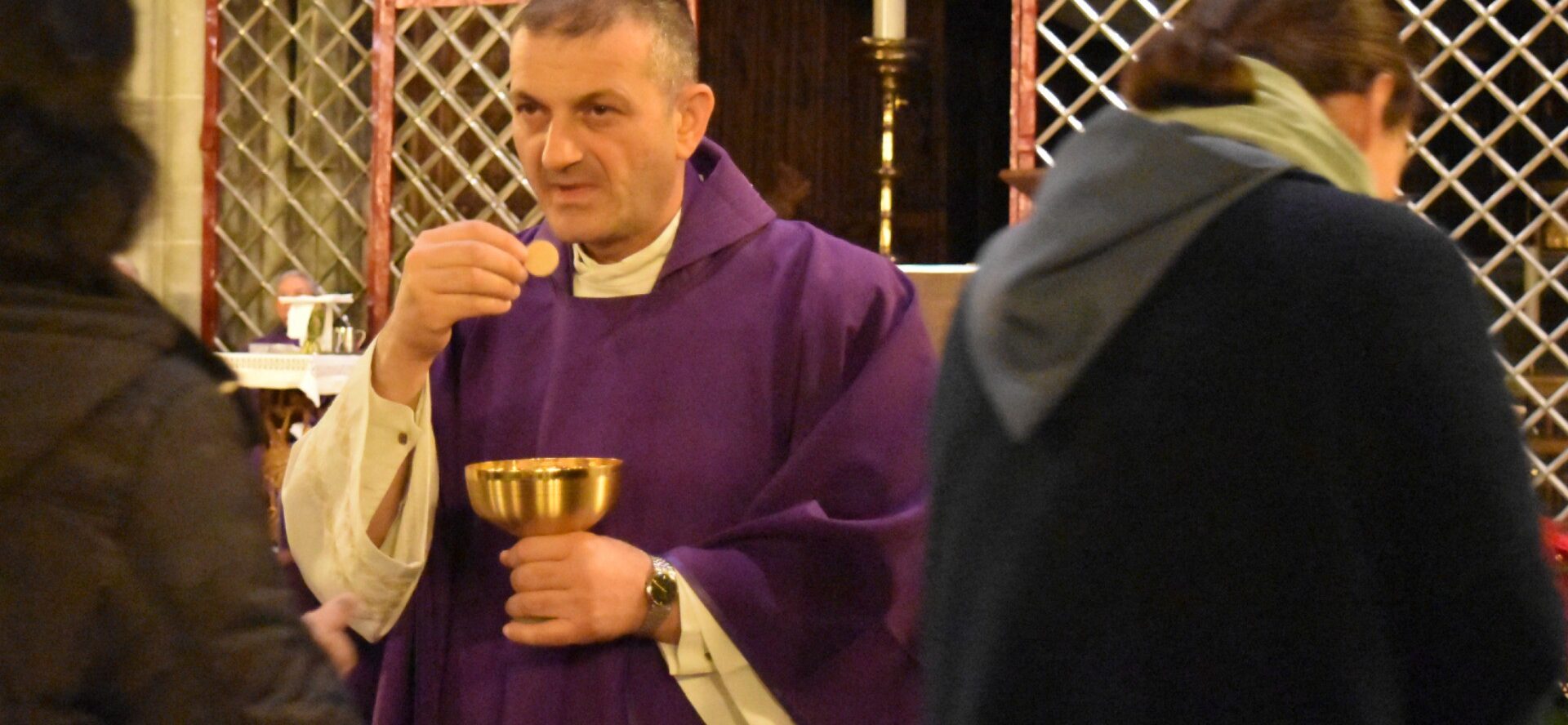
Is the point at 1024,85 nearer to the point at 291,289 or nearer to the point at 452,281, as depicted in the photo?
the point at 291,289

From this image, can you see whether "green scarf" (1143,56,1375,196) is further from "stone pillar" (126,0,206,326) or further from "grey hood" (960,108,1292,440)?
"stone pillar" (126,0,206,326)

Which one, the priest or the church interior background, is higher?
the church interior background

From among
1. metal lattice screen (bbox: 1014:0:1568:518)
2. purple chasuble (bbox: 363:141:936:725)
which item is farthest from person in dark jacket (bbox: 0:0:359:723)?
metal lattice screen (bbox: 1014:0:1568:518)

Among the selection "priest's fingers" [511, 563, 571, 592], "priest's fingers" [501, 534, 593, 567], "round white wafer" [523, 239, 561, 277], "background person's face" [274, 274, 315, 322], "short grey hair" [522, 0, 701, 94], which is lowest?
"priest's fingers" [511, 563, 571, 592]

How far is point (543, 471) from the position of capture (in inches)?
62.9

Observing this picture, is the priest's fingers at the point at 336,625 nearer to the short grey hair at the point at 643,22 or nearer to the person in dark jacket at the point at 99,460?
the person in dark jacket at the point at 99,460

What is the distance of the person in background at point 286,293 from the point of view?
5.70 m

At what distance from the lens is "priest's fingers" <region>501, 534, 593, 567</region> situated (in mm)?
1647

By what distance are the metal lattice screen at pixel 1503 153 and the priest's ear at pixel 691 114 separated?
233 centimetres

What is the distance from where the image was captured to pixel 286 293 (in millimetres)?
5785

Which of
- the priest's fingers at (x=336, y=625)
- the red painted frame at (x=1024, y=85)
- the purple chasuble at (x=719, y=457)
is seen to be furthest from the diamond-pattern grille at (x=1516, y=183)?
the priest's fingers at (x=336, y=625)

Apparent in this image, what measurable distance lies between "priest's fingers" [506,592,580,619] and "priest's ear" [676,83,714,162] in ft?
1.88

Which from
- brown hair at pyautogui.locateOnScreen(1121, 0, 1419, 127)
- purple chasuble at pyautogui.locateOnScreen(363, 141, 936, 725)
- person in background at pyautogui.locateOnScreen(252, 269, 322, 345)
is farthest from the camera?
person in background at pyautogui.locateOnScreen(252, 269, 322, 345)

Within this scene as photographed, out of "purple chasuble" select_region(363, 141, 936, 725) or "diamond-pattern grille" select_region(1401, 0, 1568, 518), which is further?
"diamond-pattern grille" select_region(1401, 0, 1568, 518)
